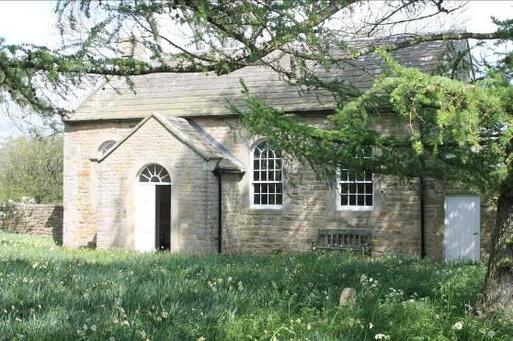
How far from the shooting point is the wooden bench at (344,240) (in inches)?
758

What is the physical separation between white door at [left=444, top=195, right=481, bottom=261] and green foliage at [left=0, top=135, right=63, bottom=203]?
79.9ft

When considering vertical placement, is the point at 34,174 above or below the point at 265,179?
above

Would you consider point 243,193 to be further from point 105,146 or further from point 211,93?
point 105,146

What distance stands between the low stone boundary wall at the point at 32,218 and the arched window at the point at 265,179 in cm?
1159

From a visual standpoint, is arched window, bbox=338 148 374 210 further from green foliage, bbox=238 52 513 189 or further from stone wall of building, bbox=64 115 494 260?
green foliage, bbox=238 52 513 189

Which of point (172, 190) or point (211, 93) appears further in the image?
point (211, 93)

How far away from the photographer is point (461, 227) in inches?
731

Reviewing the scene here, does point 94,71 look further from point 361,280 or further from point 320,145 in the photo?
point 361,280

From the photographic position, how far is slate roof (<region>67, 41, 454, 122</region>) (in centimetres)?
2047

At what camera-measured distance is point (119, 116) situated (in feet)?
76.6

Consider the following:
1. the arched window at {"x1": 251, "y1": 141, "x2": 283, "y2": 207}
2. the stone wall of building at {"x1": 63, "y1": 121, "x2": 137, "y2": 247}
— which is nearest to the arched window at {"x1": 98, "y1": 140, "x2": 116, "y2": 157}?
the stone wall of building at {"x1": 63, "y1": 121, "x2": 137, "y2": 247}

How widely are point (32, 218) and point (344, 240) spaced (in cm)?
1660

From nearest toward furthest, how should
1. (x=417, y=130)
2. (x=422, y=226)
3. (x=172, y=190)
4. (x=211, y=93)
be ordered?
(x=417, y=130), (x=422, y=226), (x=172, y=190), (x=211, y=93)

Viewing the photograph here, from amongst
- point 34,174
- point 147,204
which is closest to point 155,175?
point 147,204
